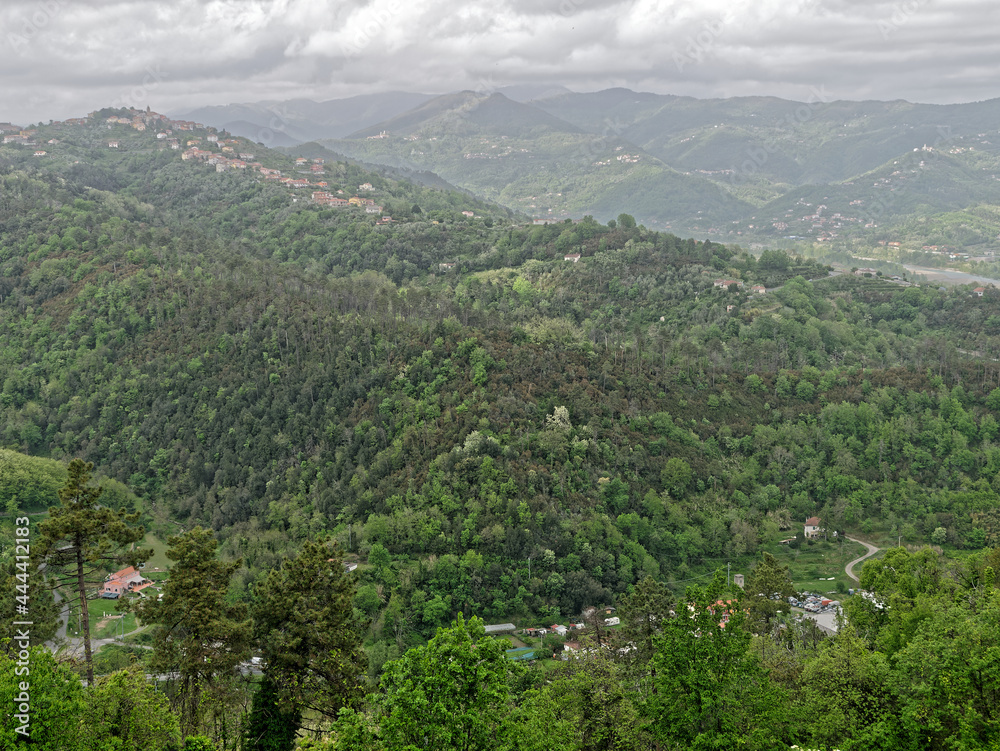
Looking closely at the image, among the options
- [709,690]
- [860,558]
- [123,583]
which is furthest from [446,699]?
[860,558]

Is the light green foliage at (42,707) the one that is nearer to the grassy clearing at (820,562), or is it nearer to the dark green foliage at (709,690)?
the dark green foliage at (709,690)

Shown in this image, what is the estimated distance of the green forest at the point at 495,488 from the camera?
18969 mm

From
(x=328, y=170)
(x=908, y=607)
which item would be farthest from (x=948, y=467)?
(x=328, y=170)

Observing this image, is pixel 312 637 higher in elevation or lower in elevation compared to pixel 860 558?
higher

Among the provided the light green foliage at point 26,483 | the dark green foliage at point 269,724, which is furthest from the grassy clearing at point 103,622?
the dark green foliage at point 269,724

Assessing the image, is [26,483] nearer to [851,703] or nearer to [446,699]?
[446,699]

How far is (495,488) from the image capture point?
152 ft

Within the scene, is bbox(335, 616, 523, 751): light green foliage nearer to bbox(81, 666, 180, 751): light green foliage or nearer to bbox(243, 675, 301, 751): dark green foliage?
bbox(81, 666, 180, 751): light green foliage

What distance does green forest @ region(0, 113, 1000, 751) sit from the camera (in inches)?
747

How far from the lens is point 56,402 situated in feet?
204

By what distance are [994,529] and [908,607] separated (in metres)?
29.7

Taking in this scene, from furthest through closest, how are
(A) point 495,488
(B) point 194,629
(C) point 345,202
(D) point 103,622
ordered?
(C) point 345,202 → (A) point 495,488 → (D) point 103,622 → (B) point 194,629

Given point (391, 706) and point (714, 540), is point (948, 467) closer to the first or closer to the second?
point (714, 540)

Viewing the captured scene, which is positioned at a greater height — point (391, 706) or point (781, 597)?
point (391, 706)
